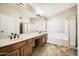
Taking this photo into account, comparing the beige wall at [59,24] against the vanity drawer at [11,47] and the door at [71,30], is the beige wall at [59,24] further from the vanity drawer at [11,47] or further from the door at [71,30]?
the vanity drawer at [11,47]

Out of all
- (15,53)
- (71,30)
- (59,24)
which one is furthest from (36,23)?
(15,53)

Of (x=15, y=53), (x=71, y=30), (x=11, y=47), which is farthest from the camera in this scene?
(x=71, y=30)

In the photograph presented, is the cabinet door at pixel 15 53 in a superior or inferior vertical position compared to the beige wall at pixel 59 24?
inferior

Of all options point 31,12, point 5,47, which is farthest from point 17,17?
point 5,47

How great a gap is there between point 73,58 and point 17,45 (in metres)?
1.25

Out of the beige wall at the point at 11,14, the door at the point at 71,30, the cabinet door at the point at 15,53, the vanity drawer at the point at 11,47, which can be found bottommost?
the cabinet door at the point at 15,53

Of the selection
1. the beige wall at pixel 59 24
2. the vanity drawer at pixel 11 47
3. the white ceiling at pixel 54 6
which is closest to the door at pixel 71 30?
the beige wall at pixel 59 24

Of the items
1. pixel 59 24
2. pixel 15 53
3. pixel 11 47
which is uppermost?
pixel 59 24

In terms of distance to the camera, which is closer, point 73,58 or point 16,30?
point 73,58

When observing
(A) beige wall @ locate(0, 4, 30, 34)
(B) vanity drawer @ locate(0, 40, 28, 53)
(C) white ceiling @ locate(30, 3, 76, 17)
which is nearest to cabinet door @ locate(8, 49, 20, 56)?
(B) vanity drawer @ locate(0, 40, 28, 53)

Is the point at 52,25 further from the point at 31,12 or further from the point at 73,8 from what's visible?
the point at 31,12

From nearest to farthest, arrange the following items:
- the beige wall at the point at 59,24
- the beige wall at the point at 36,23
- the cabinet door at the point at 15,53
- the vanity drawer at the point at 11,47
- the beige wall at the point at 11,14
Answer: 1. the vanity drawer at the point at 11,47
2. the cabinet door at the point at 15,53
3. the beige wall at the point at 11,14
4. the beige wall at the point at 59,24
5. the beige wall at the point at 36,23

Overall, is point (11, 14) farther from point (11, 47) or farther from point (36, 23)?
point (11, 47)

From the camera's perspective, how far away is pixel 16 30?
2328 millimetres
